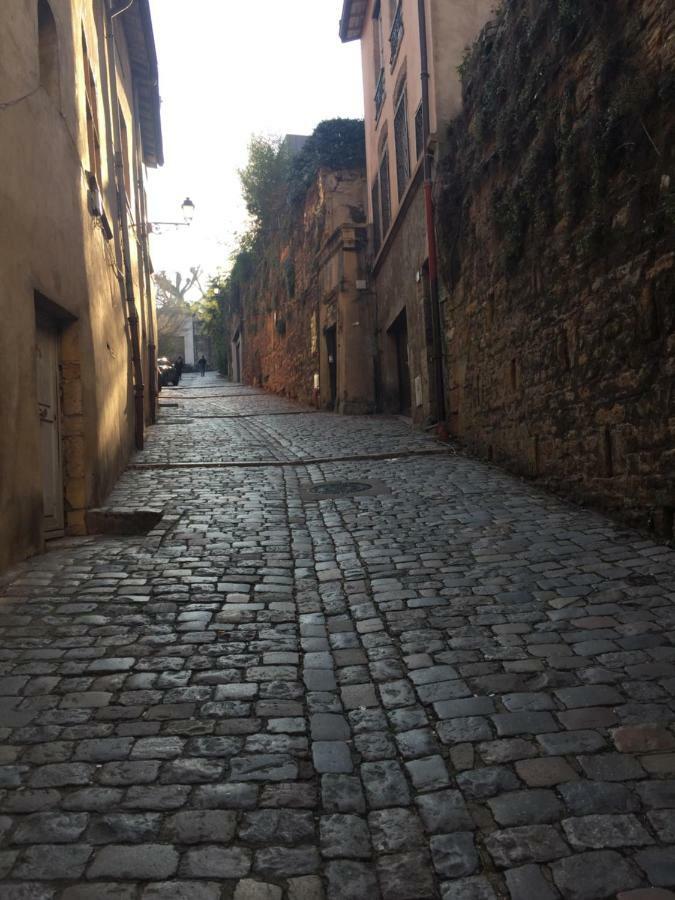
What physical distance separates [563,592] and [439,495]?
11.0 feet

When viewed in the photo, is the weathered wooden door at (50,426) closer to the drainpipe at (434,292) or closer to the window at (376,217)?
the drainpipe at (434,292)

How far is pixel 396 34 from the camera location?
50.6 feet

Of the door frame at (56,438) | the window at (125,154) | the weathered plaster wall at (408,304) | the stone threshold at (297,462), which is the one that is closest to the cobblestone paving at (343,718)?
the door frame at (56,438)

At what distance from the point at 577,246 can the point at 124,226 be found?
24.8 feet

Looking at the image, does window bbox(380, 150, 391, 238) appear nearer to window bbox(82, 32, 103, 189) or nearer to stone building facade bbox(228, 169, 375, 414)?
stone building facade bbox(228, 169, 375, 414)

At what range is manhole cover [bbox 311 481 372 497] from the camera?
27.8ft

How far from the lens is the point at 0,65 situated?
5258 millimetres

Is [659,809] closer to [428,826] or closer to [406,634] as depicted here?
[428,826]

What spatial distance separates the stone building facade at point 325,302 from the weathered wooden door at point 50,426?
11.8 meters

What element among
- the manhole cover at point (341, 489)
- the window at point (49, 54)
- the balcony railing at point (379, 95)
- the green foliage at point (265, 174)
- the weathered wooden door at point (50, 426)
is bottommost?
the manhole cover at point (341, 489)

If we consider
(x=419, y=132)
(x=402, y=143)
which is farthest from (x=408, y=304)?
(x=402, y=143)

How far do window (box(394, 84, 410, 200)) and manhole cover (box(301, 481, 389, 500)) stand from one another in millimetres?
7934

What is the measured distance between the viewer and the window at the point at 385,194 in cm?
1703

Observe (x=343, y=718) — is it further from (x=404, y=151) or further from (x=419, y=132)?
(x=404, y=151)
